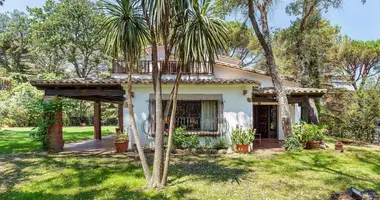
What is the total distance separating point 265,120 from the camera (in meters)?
16.5

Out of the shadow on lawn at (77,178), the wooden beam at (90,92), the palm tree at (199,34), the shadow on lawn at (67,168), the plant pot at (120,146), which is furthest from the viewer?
the wooden beam at (90,92)

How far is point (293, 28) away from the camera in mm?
17453

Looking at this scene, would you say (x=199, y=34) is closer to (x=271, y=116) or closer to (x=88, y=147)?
(x=88, y=147)

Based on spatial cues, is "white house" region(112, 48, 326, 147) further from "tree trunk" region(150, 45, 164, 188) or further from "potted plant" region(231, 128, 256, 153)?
"tree trunk" region(150, 45, 164, 188)

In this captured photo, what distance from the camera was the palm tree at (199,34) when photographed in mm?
5457

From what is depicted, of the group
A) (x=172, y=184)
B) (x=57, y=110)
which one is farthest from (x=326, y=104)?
(x=57, y=110)

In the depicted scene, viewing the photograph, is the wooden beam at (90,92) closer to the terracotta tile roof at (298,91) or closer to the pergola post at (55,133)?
the pergola post at (55,133)

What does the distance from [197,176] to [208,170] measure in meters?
0.80

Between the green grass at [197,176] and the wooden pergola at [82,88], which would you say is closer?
the green grass at [197,176]

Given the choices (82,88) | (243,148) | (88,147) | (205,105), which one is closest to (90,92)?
(82,88)

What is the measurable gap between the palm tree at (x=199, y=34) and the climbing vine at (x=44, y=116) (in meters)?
7.87

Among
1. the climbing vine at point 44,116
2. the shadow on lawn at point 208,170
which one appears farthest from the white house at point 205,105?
the climbing vine at point 44,116

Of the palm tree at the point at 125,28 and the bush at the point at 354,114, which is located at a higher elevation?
the palm tree at the point at 125,28

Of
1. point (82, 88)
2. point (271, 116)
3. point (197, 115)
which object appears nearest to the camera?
point (82, 88)
